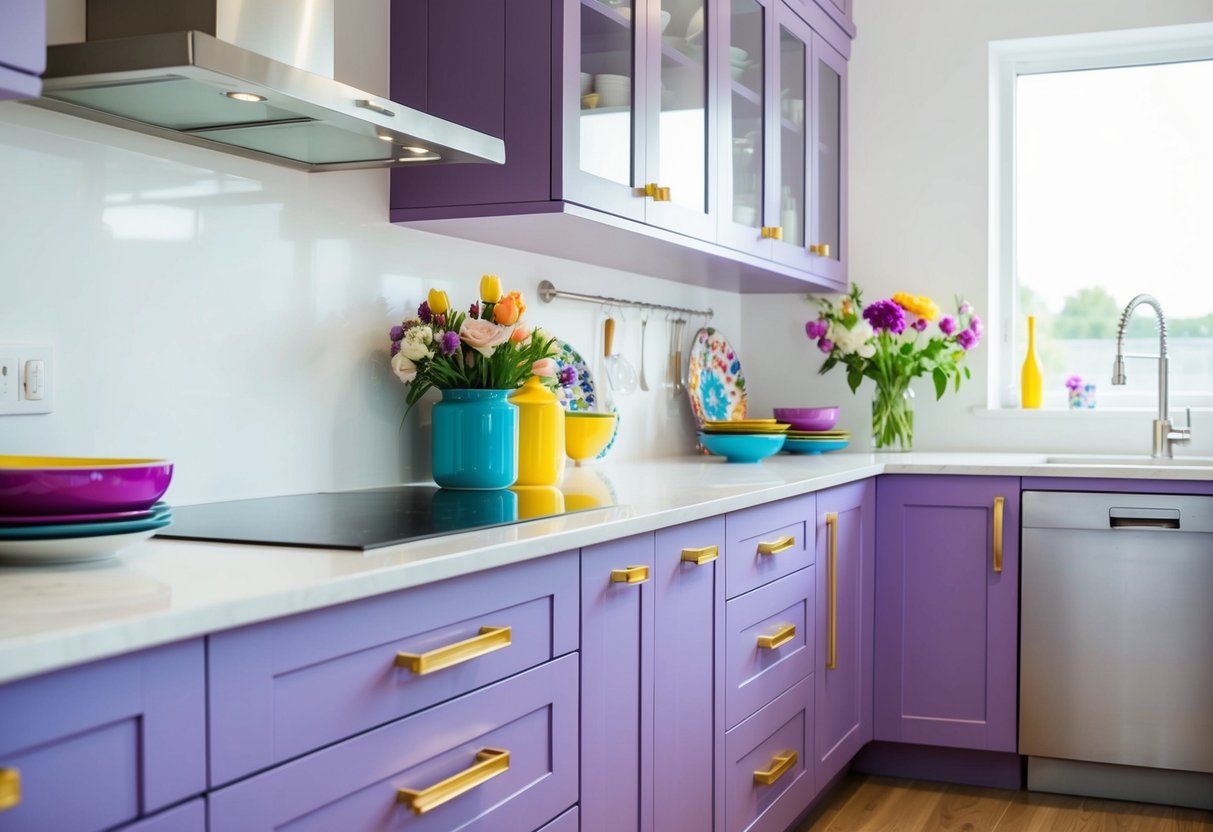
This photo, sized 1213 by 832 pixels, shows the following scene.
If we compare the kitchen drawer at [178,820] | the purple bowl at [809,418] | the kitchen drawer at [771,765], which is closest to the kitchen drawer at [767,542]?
the kitchen drawer at [771,765]

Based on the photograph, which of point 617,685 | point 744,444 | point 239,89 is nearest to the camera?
point 239,89

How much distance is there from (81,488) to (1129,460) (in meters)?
Result: 3.03

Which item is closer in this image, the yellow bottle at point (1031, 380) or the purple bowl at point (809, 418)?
the purple bowl at point (809, 418)

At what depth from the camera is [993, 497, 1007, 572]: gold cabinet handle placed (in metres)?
3.01

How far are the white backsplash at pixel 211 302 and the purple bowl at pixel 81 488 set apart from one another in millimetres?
390

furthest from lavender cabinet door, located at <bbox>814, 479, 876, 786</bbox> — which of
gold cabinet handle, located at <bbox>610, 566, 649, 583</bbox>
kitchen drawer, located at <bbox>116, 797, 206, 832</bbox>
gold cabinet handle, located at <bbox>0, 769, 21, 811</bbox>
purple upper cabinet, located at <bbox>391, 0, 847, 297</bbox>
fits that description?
gold cabinet handle, located at <bbox>0, 769, 21, 811</bbox>

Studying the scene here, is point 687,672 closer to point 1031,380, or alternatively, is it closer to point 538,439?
point 538,439

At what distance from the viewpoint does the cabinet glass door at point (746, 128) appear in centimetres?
286

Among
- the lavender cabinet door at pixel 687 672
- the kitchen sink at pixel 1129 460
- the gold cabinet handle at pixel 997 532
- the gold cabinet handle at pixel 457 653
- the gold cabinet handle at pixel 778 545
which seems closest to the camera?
the gold cabinet handle at pixel 457 653

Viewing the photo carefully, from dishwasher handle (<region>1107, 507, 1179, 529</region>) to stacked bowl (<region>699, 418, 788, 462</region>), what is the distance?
2.72ft

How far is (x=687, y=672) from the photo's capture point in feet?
6.61

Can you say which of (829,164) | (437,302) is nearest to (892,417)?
(829,164)

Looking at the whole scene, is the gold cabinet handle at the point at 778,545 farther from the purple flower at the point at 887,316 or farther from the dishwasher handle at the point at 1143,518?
the purple flower at the point at 887,316

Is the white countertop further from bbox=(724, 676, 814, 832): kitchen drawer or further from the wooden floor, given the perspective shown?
the wooden floor
